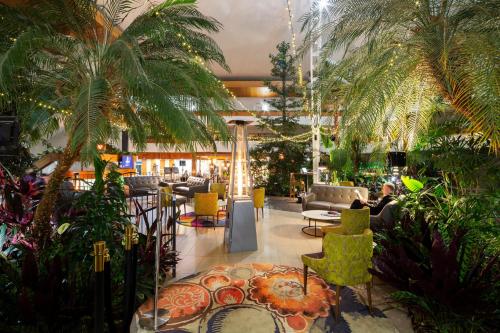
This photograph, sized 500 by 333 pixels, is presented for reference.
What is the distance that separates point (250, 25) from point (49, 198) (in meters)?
6.35

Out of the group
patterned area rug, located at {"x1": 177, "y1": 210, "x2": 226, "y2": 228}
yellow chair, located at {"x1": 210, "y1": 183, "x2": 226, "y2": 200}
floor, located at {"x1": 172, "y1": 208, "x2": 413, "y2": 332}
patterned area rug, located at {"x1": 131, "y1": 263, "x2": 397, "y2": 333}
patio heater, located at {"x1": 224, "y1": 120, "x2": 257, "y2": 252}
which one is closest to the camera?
patterned area rug, located at {"x1": 131, "y1": 263, "x2": 397, "y2": 333}

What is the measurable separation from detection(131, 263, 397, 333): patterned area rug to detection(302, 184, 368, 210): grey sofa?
138 inches

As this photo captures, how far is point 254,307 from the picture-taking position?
3082mm

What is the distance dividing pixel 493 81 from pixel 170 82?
2.95 meters

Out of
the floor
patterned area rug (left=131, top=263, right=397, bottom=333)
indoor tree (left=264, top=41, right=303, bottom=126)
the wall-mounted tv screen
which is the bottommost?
patterned area rug (left=131, top=263, right=397, bottom=333)

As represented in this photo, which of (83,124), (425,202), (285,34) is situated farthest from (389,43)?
(285,34)

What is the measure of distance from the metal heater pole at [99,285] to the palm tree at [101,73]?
2.43ft

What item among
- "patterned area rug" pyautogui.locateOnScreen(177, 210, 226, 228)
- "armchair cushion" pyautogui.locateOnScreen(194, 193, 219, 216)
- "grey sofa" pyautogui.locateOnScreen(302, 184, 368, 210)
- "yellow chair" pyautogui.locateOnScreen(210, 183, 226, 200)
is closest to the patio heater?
"armchair cushion" pyautogui.locateOnScreen(194, 193, 219, 216)

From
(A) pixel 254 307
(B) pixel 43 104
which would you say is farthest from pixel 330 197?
(B) pixel 43 104

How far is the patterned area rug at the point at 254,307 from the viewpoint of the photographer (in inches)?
108

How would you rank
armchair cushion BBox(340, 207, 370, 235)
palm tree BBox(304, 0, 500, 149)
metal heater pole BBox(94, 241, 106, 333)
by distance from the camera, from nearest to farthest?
metal heater pole BBox(94, 241, 106, 333), palm tree BBox(304, 0, 500, 149), armchair cushion BBox(340, 207, 370, 235)

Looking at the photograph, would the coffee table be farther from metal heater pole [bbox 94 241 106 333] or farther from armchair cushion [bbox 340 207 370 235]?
metal heater pole [bbox 94 241 106 333]

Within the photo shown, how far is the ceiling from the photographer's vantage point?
250 inches

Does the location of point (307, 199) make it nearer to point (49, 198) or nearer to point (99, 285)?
point (49, 198)
